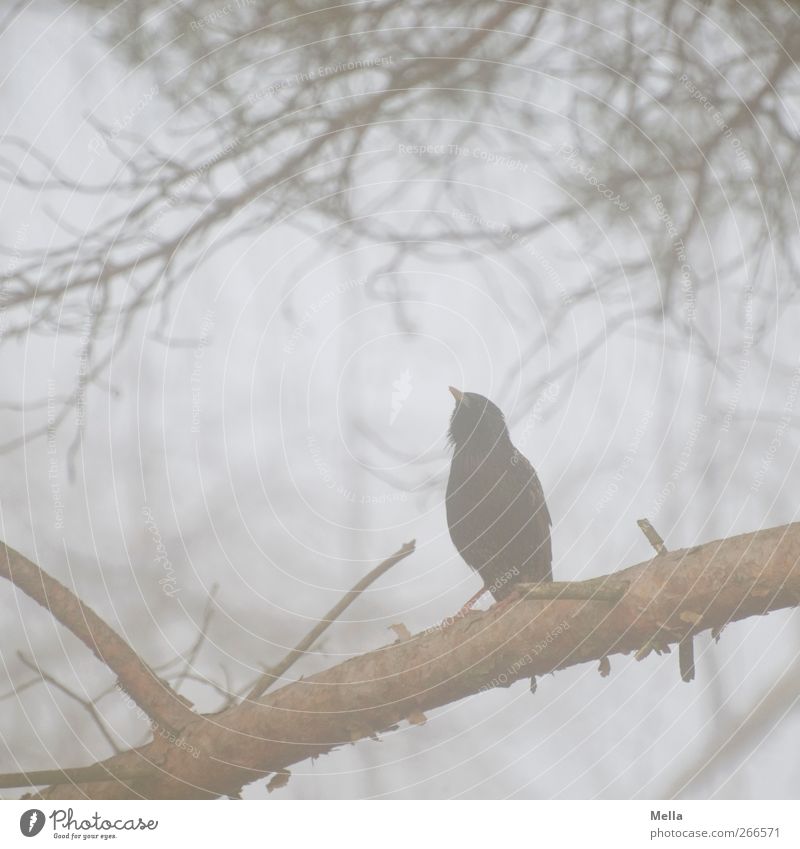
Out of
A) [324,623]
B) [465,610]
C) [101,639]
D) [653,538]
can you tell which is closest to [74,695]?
[101,639]

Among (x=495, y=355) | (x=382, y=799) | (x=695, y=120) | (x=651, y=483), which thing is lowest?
(x=382, y=799)

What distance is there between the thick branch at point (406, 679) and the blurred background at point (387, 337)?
23 mm

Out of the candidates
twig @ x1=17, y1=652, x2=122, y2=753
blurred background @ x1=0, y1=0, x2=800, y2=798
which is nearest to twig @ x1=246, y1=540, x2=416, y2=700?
blurred background @ x1=0, y1=0, x2=800, y2=798

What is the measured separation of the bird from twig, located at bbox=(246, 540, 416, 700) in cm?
5

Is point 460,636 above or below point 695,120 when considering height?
below

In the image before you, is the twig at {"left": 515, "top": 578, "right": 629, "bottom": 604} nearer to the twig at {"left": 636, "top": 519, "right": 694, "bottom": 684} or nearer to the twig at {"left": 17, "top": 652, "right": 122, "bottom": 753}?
the twig at {"left": 636, "top": 519, "right": 694, "bottom": 684}

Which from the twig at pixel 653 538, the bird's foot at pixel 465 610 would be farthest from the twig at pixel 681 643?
the bird's foot at pixel 465 610

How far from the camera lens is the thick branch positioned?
0.54 meters

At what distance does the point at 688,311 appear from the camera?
0.65 meters

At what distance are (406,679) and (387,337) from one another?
25 centimetres
